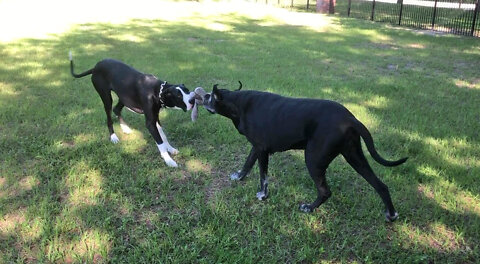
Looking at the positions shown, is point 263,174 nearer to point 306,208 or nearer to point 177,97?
point 306,208

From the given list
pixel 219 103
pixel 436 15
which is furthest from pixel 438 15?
pixel 219 103

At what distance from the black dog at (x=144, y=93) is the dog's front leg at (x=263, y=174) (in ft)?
3.49

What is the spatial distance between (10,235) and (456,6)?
1591 centimetres

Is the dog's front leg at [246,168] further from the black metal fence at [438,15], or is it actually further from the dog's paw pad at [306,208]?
the black metal fence at [438,15]

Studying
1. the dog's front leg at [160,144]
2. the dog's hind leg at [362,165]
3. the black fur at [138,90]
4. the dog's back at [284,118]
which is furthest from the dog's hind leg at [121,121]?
the dog's hind leg at [362,165]

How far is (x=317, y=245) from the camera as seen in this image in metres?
3.41

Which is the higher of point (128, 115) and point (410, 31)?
point (410, 31)

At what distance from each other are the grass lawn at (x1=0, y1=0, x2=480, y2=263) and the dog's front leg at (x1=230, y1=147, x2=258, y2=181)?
0.09 meters

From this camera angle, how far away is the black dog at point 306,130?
331 cm

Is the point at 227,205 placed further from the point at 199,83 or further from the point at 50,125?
the point at 199,83

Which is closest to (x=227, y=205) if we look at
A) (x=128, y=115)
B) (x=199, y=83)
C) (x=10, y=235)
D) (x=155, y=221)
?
(x=155, y=221)

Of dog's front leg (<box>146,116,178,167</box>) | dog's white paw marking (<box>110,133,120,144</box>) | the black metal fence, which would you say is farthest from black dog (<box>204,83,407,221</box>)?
the black metal fence

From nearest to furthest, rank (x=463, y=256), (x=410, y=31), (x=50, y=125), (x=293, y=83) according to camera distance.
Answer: (x=463, y=256), (x=50, y=125), (x=293, y=83), (x=410, y=31)

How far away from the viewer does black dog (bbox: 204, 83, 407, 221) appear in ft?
10.9
